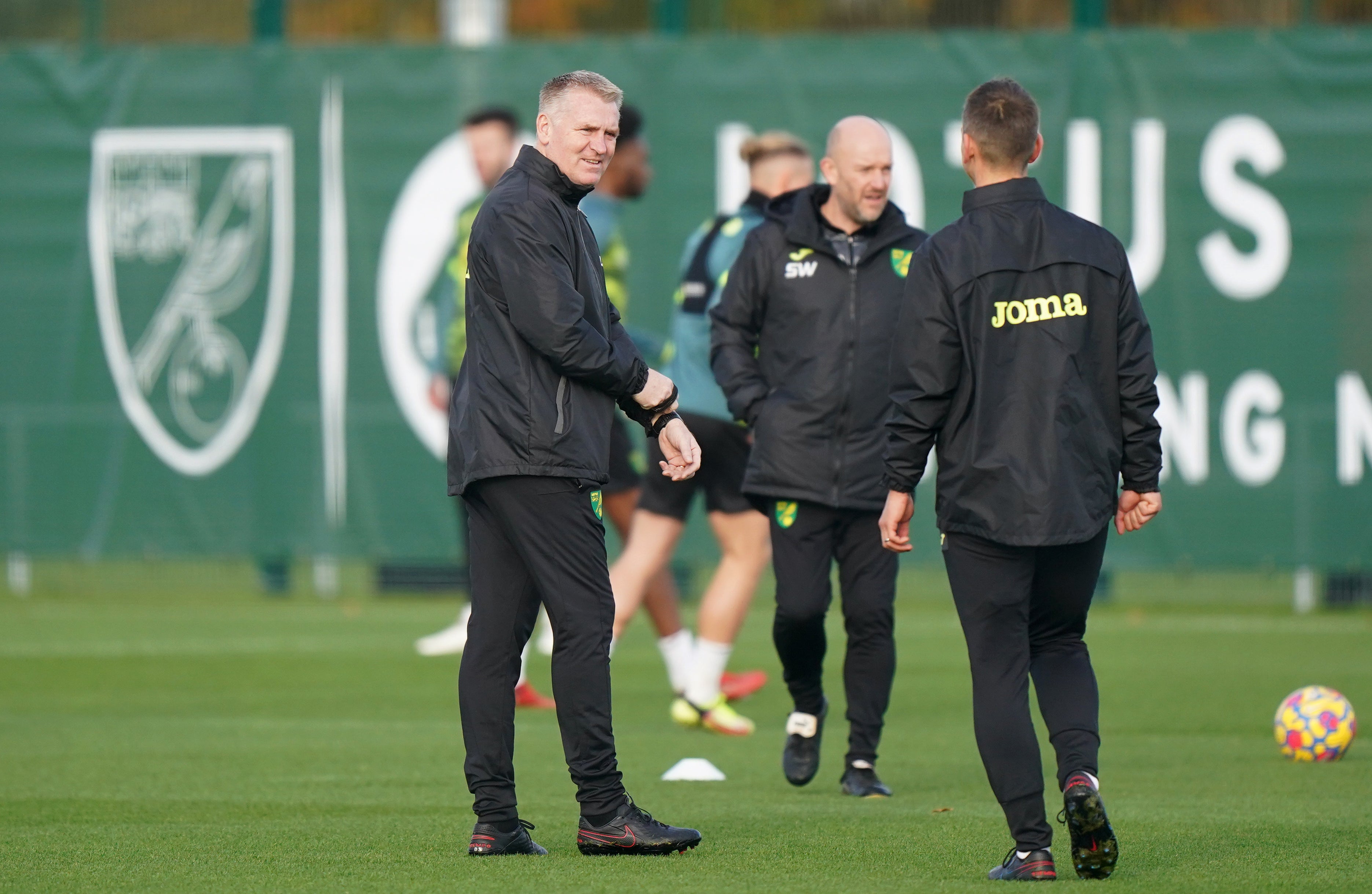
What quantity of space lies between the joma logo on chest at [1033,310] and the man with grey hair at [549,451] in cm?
86

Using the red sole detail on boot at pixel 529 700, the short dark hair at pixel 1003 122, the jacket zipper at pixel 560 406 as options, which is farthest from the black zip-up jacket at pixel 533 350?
the red sole detail on boot at pixel 529 700

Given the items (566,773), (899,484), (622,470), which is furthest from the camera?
(622,470)

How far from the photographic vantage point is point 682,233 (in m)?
13.0

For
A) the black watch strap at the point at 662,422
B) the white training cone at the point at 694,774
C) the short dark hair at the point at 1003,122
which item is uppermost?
the short dark hair at the point at 1003,122

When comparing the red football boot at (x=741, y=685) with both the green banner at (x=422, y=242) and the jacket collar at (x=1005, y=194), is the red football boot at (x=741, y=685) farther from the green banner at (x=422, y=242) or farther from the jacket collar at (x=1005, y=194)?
the jacket collar at (x=1005, y=194)

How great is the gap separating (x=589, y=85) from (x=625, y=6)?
9.19 metres

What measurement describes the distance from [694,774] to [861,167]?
2125mm

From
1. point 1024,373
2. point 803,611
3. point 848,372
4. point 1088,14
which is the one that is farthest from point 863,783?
point 1088,14

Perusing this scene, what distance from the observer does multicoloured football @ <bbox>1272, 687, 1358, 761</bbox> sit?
7.09 meters

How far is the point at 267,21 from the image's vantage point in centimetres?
1371

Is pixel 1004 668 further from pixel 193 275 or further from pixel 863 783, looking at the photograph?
pixel 193 275

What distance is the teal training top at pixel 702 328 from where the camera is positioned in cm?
807

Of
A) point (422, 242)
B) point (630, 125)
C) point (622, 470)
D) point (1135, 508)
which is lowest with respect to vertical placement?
point (622, 470)

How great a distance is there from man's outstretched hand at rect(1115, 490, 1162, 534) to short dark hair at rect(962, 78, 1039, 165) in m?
0.90
